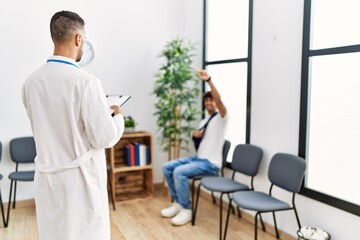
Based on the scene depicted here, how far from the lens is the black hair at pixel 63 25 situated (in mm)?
1749

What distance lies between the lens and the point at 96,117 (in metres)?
1.73

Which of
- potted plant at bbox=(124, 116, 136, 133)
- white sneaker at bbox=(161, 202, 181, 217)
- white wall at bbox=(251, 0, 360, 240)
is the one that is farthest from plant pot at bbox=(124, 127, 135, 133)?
white wall at bbox=(251, 0, 360, 240)

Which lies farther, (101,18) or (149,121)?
(149,121)

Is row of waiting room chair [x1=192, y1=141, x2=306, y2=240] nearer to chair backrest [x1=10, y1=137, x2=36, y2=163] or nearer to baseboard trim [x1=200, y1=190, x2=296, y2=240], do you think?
baseboard trim [x1=200, y1=190, x2=296, y2=240]

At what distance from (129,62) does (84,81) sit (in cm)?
265

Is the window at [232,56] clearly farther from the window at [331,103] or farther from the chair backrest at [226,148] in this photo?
the window at [331,103]

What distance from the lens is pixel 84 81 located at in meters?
1.72

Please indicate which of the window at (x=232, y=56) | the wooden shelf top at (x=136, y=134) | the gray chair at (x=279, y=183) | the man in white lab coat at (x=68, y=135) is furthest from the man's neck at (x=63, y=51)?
the wooden shelf top at (x=136, y=134)

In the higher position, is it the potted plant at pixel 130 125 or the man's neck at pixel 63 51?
the man's neck at pixel 63 51

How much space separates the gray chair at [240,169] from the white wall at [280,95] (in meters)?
0.11

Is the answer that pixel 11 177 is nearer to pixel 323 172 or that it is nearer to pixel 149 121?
pixel 149 121

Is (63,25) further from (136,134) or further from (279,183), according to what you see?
(136,134)

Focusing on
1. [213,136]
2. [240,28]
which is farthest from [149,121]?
[240,28]

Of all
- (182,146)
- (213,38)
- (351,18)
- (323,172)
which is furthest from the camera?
(182,146)
